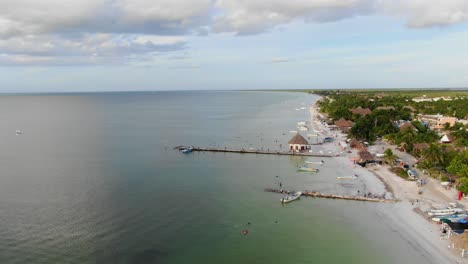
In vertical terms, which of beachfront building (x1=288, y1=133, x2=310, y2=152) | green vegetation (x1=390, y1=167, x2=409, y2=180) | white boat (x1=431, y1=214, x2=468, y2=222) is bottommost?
white boat (x1=431, y1=214, x2=468, y2=222)

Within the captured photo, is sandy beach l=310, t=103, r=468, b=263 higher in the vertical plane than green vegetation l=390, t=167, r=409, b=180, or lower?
lower

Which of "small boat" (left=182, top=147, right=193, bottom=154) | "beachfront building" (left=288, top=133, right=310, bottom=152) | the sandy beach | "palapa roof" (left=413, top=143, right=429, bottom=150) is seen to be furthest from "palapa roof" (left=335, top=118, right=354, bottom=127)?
"small boat" (left=182, top=147, right=193, bottom=154)

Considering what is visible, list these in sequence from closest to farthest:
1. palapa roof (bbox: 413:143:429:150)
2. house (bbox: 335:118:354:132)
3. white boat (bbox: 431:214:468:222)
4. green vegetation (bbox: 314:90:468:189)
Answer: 1. white boat (bbox: 431:214:468:222)
2. green vegetation (bbox: 314:90:468:189)
3. palapa roof (bbox: 413:143:429:150)
4. house (bbox: 335:118:354:132)

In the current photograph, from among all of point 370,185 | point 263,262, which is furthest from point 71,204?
point 370,185

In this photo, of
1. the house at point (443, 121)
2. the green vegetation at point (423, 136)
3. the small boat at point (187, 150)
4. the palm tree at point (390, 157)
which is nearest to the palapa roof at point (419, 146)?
the green vegetation at point (423, 136)

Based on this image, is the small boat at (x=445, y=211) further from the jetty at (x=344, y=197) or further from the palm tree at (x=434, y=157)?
the palm tree at (x=434, y=157)

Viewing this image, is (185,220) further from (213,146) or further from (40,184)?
(213,146)

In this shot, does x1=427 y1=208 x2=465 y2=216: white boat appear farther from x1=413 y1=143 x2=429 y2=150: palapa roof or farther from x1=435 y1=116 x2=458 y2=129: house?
x1=435 y1=116 x2=458 y2=129: house

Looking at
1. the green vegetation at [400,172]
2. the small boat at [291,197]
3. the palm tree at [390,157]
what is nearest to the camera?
the small boat at [291,197]
